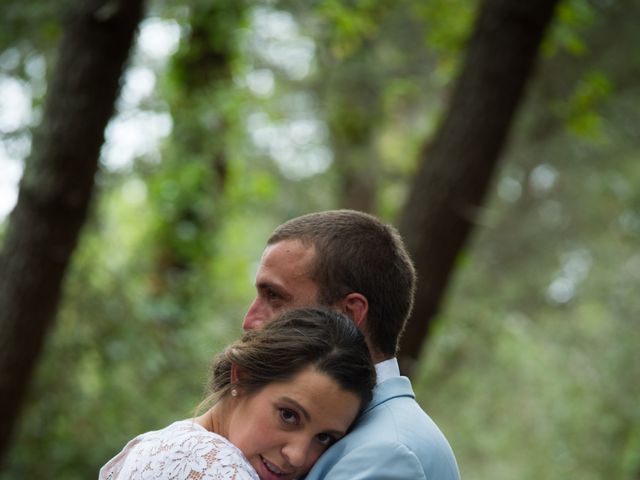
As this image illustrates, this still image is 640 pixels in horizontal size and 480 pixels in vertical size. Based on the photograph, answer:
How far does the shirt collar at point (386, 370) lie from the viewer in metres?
2.95

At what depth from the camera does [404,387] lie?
2.96 meters

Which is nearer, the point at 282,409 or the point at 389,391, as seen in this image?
the point at 282,409

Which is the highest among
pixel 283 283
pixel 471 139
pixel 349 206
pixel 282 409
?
pixel 471 139

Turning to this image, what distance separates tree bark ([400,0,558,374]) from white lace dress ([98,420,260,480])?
4.31 m

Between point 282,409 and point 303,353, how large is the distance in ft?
0.49

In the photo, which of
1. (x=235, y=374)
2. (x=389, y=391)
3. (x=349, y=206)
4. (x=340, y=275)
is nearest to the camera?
(x=235, y=374)

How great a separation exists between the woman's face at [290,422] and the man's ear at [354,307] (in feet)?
1.11

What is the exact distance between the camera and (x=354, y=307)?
299 cm

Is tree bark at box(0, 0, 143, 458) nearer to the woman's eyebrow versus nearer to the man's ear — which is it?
the man's ear

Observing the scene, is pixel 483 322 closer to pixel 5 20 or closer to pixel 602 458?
pixel 602 458

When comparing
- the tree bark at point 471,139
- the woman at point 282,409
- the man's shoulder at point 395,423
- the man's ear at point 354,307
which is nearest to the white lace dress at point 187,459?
the woman at point 282,409

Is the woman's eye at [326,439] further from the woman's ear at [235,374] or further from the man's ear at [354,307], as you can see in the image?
the man's ear at [354,307]

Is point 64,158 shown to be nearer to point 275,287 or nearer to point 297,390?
point 275,287

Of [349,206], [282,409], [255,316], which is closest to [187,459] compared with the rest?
[282,409]
